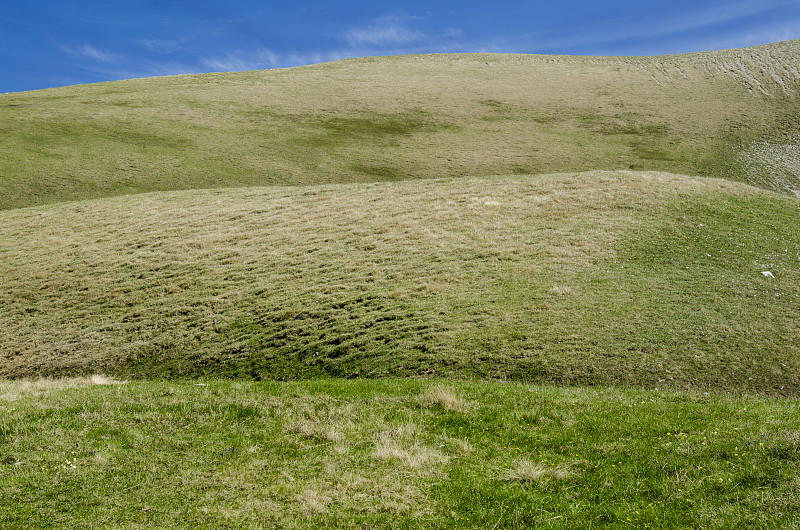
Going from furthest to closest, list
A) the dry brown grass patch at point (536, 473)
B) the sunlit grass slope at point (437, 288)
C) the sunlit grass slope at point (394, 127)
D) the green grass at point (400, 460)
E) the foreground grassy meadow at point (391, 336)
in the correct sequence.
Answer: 1. the sunlit grass slope at point (394, 127)
2. the sunlit grass slope at point (437, 288)
3. the dry brown grass patch at point (536, 473)
4. the foreground grassy meadow at point (391, 336)
5. the green grass at point (400, 460)

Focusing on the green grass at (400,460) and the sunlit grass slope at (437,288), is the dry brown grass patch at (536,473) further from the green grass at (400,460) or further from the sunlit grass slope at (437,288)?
the sunlit grass slope at (437,288)

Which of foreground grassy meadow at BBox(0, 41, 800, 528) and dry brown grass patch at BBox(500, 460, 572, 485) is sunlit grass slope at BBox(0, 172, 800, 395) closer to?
foreground grassy meadow at BBox(0, 41, 800, 528)

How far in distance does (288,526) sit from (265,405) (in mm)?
5479

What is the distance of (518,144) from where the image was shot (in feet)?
204

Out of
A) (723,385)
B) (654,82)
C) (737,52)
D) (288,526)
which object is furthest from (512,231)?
(737,52)

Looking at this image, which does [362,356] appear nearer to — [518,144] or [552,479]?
[552,479]

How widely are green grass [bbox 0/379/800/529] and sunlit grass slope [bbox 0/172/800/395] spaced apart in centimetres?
416

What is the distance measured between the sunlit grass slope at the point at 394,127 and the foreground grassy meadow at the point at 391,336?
698 millimetres

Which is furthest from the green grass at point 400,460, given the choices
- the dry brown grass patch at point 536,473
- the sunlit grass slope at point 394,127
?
the sunlit grass slope at point 394,127

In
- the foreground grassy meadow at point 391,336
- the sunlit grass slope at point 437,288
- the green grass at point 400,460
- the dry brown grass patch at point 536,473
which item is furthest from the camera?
the sunlit grass slope at point 437,288

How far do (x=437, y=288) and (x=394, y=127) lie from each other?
50.6 metres

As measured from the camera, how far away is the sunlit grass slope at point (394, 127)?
1998 inches

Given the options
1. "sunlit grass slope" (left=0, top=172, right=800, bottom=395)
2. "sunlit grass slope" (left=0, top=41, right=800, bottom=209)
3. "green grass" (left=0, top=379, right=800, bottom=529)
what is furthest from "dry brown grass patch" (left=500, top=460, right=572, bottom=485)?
"sunlit grass slope" (left=0, top=41, right=800, bottom=209)

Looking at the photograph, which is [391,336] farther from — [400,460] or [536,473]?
[536,473]
